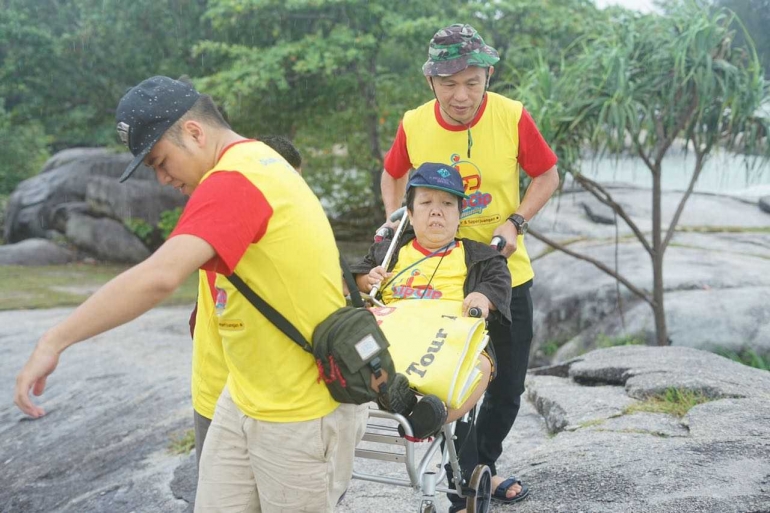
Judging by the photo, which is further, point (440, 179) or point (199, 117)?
point (440, 179)

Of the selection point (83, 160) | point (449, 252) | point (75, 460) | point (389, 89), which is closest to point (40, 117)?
point (83, 160)

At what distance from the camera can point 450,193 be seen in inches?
137

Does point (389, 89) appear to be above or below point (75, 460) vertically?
above

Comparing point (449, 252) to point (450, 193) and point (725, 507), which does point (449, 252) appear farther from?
point (725, 507)

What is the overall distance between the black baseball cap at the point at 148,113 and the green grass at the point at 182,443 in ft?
12.2

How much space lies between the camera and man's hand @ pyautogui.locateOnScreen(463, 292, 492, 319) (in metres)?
3.29

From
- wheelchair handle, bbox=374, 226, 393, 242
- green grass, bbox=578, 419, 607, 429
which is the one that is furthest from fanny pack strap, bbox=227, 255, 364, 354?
green grass, bbox=578, 419, 607, 429

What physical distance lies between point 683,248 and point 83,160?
14.2 metres

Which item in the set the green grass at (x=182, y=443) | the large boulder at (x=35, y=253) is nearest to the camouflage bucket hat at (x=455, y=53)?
the green grass at (x=182, y=443)

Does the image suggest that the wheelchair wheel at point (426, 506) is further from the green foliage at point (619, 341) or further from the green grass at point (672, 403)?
the green foliage at point (619, 341)

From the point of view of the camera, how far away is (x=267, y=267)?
231 centimetres

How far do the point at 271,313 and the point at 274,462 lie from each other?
1.48 ft

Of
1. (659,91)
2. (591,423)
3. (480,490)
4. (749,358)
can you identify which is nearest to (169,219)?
(659,91)

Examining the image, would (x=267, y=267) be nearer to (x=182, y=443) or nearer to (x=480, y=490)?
(x=480, y=490)
